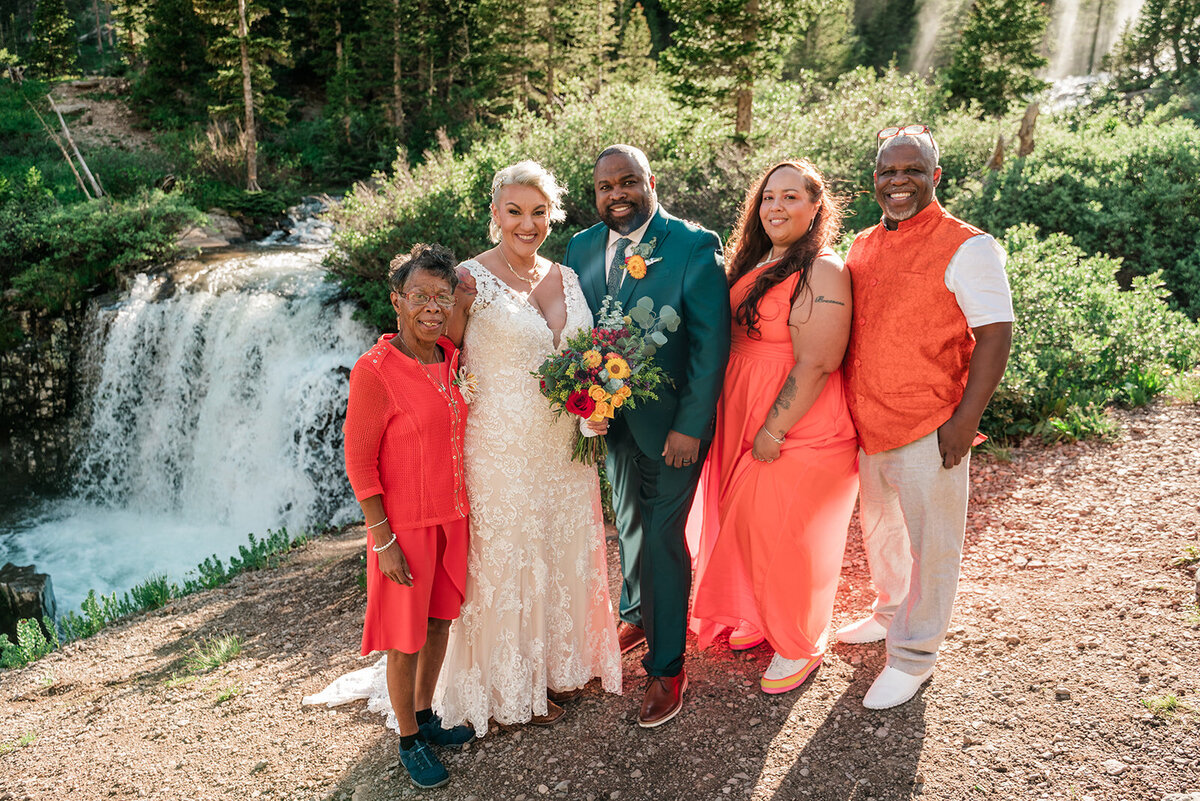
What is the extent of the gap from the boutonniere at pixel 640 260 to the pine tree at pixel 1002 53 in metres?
24.2

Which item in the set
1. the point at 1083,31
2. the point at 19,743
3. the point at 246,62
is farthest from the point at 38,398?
the point at 1083,31

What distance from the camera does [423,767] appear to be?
117 inches

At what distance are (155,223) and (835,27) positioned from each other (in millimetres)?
28252

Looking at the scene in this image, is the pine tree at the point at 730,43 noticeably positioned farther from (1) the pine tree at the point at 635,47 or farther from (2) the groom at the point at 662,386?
(1) the pine tree at the point at 635,47

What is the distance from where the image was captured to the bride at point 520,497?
2.98 m

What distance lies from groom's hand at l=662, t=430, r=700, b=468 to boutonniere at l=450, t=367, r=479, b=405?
825 mm

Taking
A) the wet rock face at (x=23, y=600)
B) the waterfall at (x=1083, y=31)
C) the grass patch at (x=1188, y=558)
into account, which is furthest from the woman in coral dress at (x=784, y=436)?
the waterfall at (x=1083, y=31)

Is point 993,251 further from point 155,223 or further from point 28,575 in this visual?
point 155,223

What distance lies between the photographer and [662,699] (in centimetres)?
320

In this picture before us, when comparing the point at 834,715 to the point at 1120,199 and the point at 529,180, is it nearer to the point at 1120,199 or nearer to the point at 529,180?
the point at 529,180

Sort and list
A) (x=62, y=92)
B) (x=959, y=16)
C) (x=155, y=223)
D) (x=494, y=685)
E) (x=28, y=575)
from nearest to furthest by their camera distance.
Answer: (x=494, y=685)
(x=28, y=575)
(x=155, y=223)
(x=62, y=92)
(x=959, y=16)

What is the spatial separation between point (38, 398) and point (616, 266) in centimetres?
1218

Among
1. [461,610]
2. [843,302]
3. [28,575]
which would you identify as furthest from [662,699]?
[28,575]

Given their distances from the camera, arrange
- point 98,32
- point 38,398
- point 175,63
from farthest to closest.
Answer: point 98,32 < point 175,63 < point 38,398
